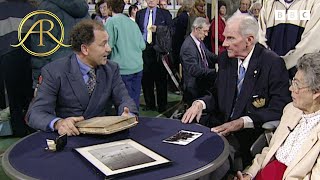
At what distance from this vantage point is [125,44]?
14.6 feet

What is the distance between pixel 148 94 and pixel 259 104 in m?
3.22

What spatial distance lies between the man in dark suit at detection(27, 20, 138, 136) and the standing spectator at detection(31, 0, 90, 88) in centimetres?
124

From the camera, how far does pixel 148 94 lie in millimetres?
5613

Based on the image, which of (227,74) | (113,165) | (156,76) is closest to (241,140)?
(227,74)

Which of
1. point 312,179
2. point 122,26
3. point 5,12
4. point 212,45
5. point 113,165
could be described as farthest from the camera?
point 212,45

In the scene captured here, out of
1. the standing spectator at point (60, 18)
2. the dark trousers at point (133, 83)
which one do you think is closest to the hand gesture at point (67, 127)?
the standing spectator at point (60, 18)

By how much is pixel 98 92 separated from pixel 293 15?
1.37 meters

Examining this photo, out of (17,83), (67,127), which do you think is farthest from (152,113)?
(67,127)

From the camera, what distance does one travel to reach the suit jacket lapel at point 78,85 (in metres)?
2.36

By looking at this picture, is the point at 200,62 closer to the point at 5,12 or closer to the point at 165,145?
the point at 5,12

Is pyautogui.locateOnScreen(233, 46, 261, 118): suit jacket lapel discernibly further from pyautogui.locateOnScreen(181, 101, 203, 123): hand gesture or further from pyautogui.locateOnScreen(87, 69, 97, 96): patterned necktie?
pyautogui.locateOnScreen(87, 69, 97, 96): patterned necktie

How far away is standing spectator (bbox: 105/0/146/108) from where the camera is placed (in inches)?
171

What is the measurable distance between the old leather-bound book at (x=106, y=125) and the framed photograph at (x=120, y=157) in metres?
0.09

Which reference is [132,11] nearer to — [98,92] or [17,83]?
[17,83]
